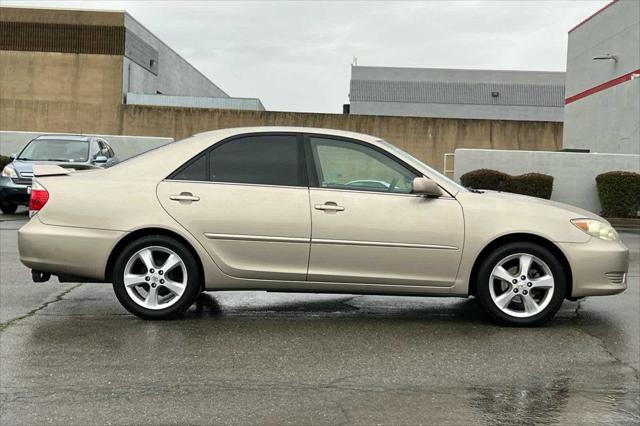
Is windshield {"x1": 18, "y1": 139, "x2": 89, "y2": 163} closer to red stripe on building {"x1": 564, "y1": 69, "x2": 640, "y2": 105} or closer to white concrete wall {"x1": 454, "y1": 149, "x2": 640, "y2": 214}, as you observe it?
white concrete wall {"x1": 454, "y1": 149, "x2": 640, "y2": 214}

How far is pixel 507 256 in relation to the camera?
5.70m

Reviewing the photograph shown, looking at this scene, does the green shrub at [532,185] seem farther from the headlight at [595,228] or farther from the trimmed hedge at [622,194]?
the headlight at [595,228]

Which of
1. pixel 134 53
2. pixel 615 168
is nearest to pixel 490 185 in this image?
pixel 615 168

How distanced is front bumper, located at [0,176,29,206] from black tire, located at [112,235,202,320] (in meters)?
9.85

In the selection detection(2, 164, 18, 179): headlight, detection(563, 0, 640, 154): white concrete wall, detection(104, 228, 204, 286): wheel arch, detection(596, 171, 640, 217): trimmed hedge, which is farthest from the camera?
→ detection(563, 0, 640, 154): white concrete wall

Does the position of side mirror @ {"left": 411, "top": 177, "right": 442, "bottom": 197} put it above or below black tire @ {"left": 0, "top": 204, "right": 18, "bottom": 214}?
above

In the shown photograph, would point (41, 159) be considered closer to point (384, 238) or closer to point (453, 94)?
point (384, 238)

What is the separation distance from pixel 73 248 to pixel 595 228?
4.23 meters

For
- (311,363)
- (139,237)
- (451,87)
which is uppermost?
(451,87)

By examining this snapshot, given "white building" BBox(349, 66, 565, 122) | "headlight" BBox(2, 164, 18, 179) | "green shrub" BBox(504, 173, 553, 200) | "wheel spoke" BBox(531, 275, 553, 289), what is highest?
"white building" BBox(349, 66, 565, 122)

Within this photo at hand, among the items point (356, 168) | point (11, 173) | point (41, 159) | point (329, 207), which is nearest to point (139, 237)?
point (329, 207)

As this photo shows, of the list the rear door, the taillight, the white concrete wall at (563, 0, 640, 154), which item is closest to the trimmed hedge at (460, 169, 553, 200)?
the white concrete wall at (563, 0, 640, 154)

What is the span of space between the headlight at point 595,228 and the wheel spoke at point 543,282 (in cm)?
51

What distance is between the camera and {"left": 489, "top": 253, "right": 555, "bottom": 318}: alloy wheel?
5.71 metres
